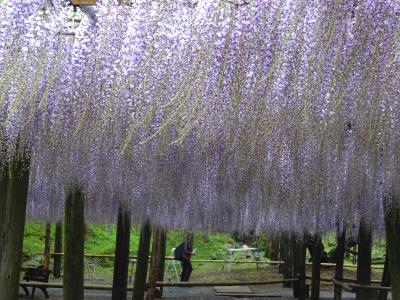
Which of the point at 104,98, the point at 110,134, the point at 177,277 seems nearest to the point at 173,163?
the point at 110,134

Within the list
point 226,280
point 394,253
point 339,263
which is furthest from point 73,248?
point 226,280

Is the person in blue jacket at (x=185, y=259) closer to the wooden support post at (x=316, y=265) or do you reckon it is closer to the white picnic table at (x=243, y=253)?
the wooden support post at (x=316, y=265)

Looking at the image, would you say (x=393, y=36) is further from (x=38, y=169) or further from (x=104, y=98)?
(x=38, y=169)

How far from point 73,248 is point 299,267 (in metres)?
6.65

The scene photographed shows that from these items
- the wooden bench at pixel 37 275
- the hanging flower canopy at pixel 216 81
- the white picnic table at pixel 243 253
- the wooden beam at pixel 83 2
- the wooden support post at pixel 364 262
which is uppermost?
the wooden beam at pixel 83 2

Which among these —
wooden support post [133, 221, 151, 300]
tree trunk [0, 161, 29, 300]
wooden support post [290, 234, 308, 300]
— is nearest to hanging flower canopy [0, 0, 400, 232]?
tree trunk [0, 161, 29, 300]

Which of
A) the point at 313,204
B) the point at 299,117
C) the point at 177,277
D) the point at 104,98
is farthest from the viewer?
the point at 177,277

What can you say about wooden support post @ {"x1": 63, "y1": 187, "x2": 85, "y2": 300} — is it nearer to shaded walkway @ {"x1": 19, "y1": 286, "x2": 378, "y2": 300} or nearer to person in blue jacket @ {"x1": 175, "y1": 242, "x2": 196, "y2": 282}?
shaded walkway @ {"x1": 19, "y1": 286, "x2": 378, "y2": 300}

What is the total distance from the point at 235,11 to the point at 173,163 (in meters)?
2.55

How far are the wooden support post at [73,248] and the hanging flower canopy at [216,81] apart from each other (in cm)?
27

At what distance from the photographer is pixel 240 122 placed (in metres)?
3.36

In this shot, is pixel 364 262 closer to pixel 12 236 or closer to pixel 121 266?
pixel 121 266

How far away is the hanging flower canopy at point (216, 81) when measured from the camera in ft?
9.39

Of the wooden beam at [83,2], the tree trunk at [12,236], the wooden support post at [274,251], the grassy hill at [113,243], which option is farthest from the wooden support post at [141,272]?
the wooden support post at [274,251]
